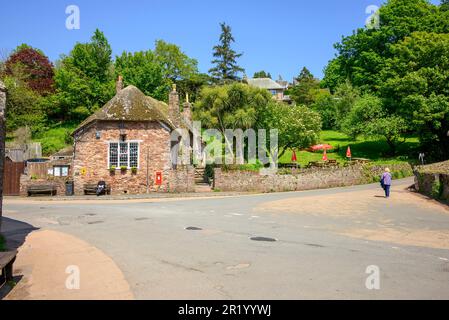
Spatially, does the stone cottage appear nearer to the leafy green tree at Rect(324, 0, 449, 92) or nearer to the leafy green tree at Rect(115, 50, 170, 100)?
the leafy green tree at Rect(115, 50, 170, 100)

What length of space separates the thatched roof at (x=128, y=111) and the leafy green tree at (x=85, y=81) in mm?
24421

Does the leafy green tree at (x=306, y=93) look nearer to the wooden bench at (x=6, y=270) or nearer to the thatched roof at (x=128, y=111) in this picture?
the thatched roof at (x=128, y=111)

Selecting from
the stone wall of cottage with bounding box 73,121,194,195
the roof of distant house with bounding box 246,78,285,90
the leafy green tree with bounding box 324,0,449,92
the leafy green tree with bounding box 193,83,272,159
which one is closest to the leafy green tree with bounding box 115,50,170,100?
the leafy green tree with bounding box 193,83,272,159

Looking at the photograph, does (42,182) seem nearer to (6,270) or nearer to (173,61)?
(6,270)

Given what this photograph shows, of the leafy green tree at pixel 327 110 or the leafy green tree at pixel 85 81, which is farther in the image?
the leafy green tree at pixel 327 110

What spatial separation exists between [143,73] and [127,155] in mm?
30411

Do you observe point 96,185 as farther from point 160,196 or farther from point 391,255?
point 391,255

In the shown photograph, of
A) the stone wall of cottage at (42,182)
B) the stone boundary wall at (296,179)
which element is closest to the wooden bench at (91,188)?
the stone wall of cottage at (42,182)

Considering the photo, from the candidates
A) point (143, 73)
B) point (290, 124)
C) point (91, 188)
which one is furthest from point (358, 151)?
point (91, 188)

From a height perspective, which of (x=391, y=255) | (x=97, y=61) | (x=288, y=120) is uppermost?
(x=97, y=61)

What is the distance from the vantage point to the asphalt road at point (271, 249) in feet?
20.8

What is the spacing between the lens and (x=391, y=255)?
8938 mm

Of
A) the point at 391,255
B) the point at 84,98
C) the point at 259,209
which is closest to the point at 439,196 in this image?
the point at 259,209
